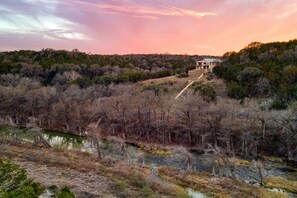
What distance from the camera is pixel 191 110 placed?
61.3m

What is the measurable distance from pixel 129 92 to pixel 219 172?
53.8 metres

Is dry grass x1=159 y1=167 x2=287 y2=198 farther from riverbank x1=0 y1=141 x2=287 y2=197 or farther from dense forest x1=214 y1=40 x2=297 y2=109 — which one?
dense forest x1=214 y1=40 x2=297 y2=109

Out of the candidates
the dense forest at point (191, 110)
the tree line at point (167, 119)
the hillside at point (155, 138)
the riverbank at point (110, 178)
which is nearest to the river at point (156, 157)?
the hillside at point (155, 138)

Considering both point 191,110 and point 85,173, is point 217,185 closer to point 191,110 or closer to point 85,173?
point 85,173

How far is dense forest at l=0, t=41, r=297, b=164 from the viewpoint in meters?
53.5

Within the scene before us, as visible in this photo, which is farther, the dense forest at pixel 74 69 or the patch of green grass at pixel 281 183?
the dense forest at pixel 74 69

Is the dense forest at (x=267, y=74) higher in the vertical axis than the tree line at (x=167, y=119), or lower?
higher

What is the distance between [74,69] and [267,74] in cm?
7753

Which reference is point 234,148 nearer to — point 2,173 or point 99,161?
point 99,161

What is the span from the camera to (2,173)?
1591cm

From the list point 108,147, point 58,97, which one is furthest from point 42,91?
point 108,147

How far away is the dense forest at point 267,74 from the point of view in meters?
68.5

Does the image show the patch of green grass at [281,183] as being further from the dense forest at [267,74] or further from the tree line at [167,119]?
the dense forest at [267,74]

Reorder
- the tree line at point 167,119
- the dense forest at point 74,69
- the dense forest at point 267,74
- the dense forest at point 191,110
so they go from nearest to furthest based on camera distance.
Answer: the tree line at point 167,119 < the dense forest at point 191,110 < the dense forest at point 267,74 < the dense forest at point 74,69
